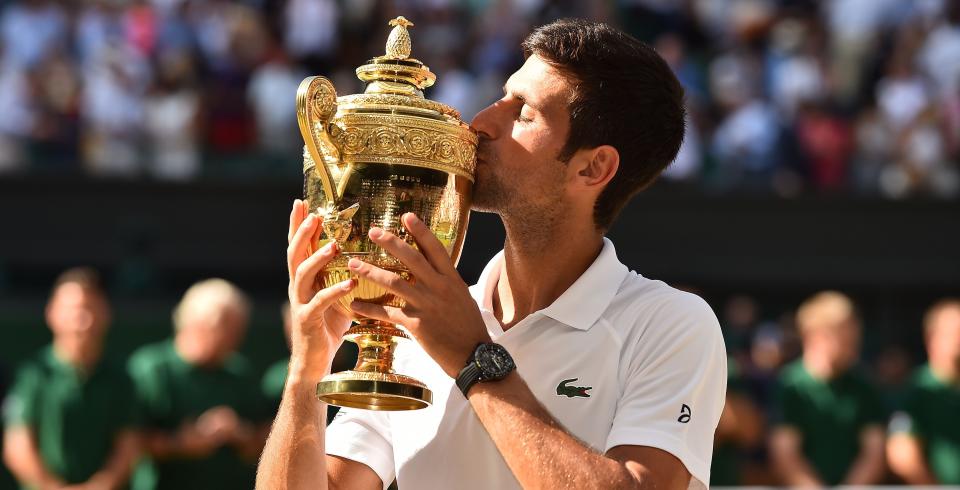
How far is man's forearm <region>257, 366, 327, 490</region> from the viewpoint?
119 inches

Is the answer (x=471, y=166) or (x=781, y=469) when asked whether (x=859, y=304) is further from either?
(x=471, y=166)

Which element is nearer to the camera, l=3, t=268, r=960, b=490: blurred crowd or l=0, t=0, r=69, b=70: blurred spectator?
l=3, t=268, r=960, b=490: blurred crowd

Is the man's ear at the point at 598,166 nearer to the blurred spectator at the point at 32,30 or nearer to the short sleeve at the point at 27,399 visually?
the short sleeve at the point at 27,399

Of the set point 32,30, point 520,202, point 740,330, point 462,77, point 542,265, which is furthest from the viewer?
point 32,30

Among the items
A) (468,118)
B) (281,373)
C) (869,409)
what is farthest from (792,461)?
(468,118)

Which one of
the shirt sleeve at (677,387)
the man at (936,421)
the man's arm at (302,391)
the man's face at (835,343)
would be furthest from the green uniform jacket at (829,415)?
the man's arm at (302,391)

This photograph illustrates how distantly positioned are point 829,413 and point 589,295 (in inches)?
226

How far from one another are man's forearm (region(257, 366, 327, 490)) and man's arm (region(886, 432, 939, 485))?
19.8 feet

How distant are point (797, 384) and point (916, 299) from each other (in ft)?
15.1

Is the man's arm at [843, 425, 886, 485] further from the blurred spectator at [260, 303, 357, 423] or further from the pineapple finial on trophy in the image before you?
the pineapple finial on trophy

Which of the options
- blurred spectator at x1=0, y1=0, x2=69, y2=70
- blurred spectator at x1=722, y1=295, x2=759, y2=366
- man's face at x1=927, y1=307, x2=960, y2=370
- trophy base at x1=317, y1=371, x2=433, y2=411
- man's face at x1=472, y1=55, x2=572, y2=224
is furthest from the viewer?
blurred spectator at x1=0, y1=0, x2=69, y2=70

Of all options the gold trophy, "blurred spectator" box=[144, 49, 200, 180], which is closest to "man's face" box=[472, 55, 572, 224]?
the gold trophy

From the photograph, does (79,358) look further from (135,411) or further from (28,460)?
(28,460)

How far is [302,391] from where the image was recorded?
3.03 meters
